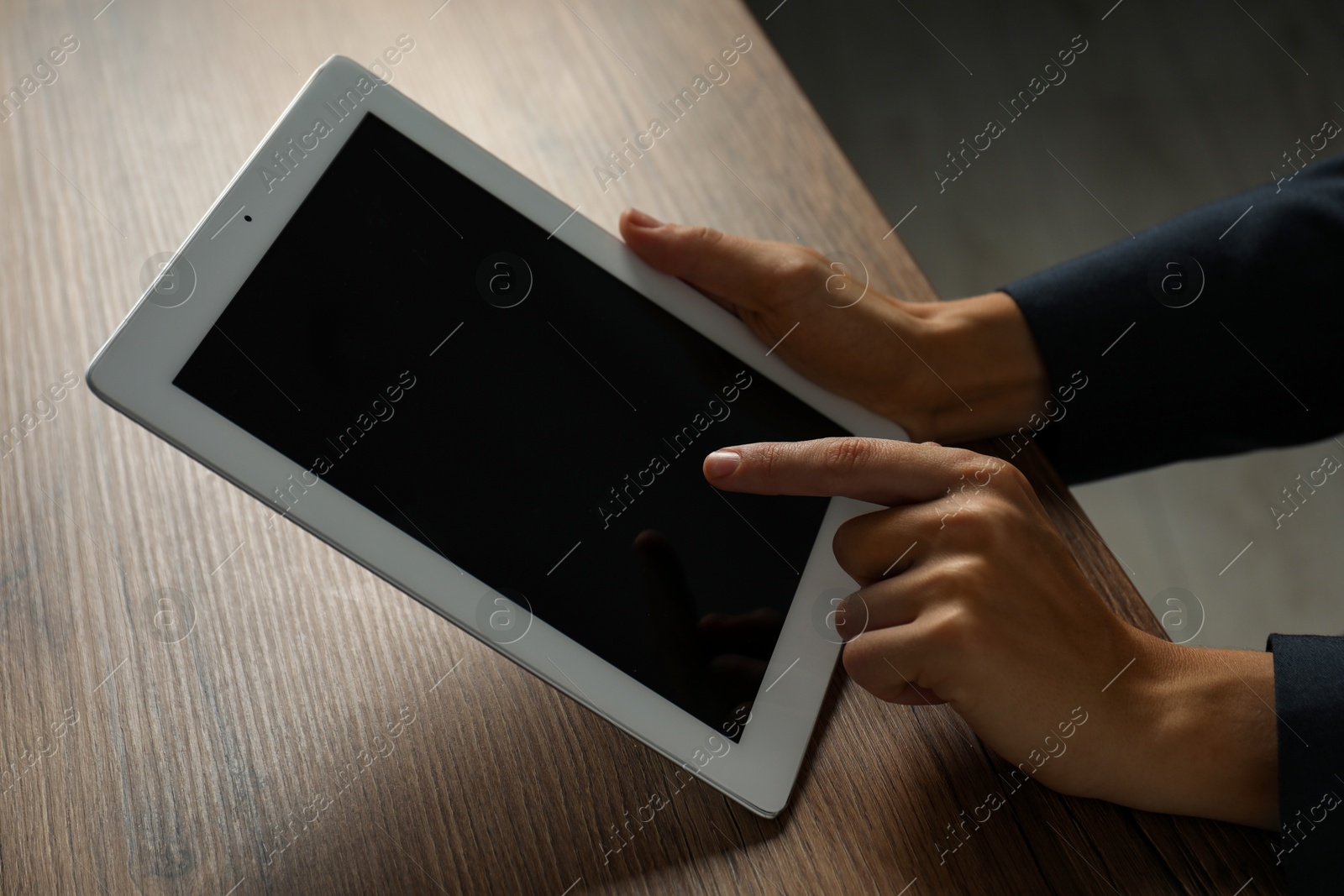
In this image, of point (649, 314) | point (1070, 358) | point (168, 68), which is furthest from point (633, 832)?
point (168, 68)

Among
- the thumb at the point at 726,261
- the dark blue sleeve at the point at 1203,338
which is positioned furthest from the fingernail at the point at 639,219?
the dark blue sleeve at the point at 1203,338

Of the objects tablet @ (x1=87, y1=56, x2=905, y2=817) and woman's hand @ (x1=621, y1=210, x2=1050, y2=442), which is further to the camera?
woman's hand @ (x1=621, y1=210, x2=1050, y2=442)

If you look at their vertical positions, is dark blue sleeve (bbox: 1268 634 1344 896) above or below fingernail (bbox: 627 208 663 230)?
above

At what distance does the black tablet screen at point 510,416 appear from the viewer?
488 mm

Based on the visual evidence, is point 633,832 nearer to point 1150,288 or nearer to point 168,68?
point 1150,288

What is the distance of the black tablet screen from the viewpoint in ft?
1.60

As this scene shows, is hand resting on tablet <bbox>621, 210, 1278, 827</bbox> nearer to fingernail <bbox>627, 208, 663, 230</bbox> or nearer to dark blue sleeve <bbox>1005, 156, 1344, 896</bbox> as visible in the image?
fingernail <bbox>627, 208, 663, 230</bbox>

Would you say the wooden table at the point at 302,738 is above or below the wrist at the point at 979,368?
below

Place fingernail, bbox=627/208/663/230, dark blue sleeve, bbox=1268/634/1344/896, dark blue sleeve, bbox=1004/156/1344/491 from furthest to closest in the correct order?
dark blue sleeve, bbox=1004/156/1344/491, fingernail, bbox=627/208/663/230, dark blue sleeve, bbox=1268/634/1344/896

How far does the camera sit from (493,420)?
53 centimetres

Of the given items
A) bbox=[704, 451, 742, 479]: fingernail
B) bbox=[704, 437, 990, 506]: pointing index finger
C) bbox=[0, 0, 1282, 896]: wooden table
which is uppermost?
bbox=[704, 437, 990, 506]: pointing index finger

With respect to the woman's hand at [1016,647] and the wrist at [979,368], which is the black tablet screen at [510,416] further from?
the wrist at [979,368]

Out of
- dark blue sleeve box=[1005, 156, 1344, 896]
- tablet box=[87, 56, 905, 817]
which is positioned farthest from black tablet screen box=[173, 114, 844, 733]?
dark blue sleeve box=[1005, 156, 1344, 896]

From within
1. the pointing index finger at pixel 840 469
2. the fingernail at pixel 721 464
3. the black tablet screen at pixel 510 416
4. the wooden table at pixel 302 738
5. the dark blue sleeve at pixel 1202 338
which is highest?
the dark blue sleeve at pixel 1202 338
